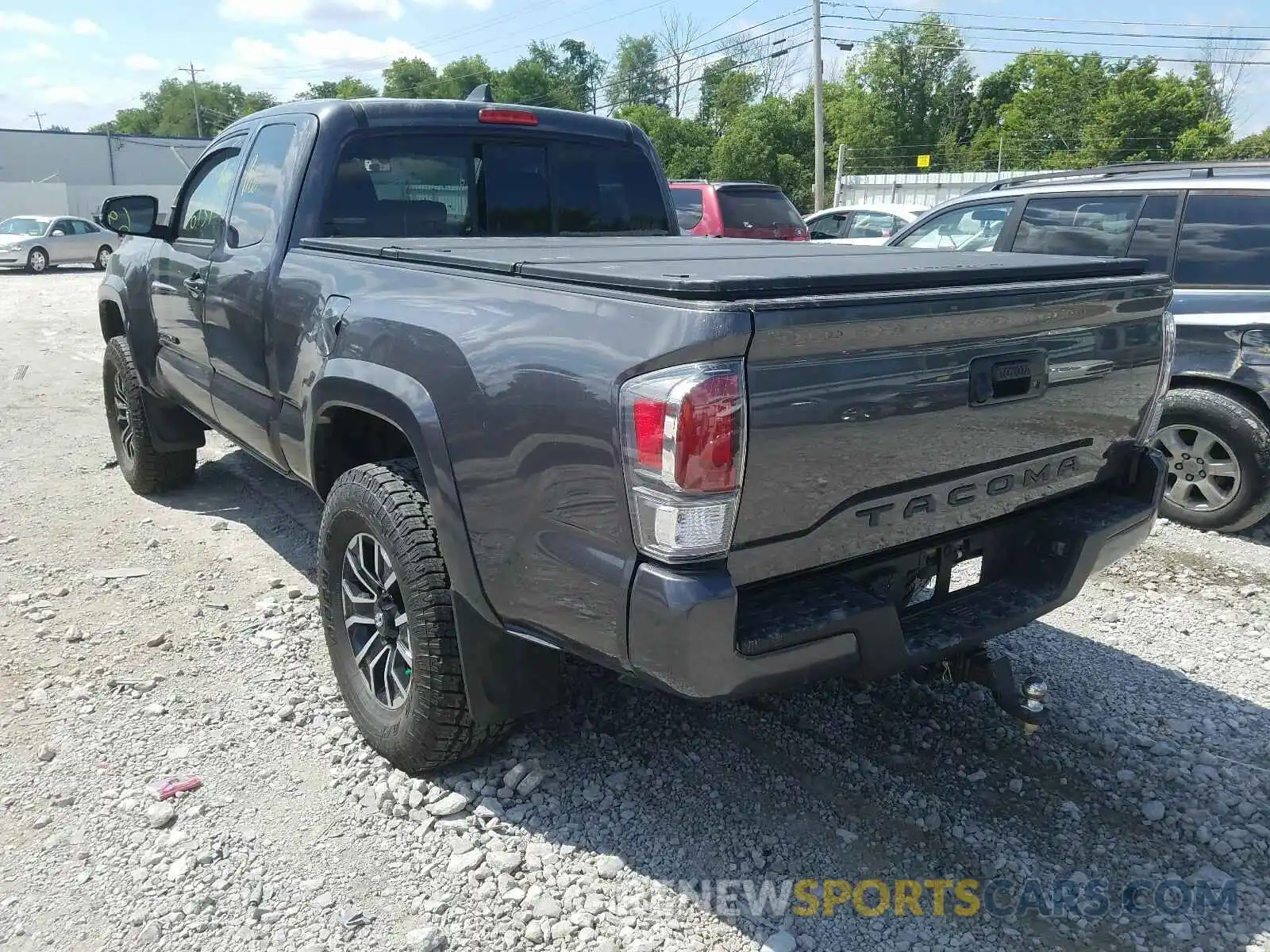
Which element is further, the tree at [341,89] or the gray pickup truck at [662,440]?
the tree at [341,89]

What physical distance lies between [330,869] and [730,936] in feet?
3.43

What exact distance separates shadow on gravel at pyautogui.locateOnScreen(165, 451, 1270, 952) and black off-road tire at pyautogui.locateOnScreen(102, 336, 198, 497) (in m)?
3.12

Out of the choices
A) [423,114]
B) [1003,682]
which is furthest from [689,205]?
[1003,682]

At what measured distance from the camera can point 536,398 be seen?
2246 mm

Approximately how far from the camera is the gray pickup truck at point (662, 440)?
2.04 metres

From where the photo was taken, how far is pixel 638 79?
6500cm

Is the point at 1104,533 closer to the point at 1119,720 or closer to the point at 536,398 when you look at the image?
the point at 1119,720

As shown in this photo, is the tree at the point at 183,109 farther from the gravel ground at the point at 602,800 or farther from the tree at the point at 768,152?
the gravel ground at the point at 602,800

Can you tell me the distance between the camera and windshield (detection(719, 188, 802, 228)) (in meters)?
11.6

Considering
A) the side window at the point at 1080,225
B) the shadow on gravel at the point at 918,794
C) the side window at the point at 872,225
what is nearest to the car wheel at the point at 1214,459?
the side window at the point at 1080,225

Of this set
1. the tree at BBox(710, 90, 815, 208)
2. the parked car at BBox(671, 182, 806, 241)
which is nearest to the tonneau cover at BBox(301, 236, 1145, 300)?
the parked car at BBox(671, 182, 806, 241)

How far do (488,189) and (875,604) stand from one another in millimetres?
2618

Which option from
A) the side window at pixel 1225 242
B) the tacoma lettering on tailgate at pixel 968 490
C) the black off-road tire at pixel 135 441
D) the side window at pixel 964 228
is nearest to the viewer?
the tacoma lettering on tailgate at pixel 968 490

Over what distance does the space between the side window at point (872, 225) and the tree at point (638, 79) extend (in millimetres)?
47436
